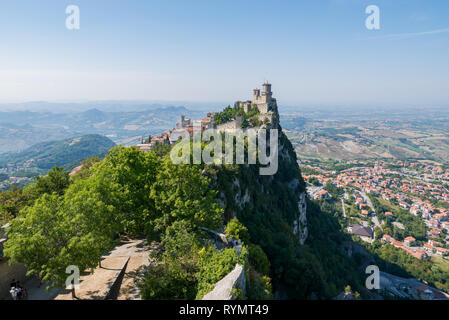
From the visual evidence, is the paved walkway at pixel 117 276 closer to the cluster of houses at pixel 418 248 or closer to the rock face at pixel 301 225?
the rock face at pixel 301 225

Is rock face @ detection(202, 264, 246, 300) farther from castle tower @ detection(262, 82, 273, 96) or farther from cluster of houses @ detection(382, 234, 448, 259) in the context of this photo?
cluster of houses @ detection(382, 234, 448, 259)

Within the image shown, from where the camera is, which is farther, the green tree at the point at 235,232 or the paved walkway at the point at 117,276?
the green tree at the point at 235,232

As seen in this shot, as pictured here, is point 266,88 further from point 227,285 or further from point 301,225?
point 227,285

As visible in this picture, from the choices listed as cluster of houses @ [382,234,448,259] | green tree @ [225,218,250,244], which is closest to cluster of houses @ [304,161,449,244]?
cluster of houses @ [382,234,448,259]

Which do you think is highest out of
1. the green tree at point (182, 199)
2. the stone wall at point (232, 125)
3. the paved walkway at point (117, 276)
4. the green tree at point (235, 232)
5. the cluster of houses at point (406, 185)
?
the stone wall at point (232, 125)

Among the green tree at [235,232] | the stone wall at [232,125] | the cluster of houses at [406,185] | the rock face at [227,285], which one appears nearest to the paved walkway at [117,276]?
the rock face at [227,285]

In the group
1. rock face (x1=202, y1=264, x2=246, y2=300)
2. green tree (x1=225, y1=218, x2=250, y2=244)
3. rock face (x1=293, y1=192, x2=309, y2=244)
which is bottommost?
rock face (x1=293, y1=192, x2=309, y2=244)
